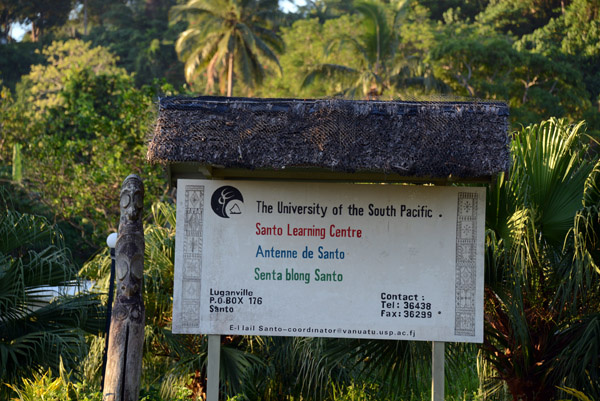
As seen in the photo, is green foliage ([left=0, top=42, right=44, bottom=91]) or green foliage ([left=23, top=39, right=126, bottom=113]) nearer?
green foliage ([left=23, top=39, right=126, bottom=113])

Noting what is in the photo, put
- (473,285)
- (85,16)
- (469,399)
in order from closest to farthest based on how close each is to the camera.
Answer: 1. (473,285)
2. (469,399)
3. (85,16)

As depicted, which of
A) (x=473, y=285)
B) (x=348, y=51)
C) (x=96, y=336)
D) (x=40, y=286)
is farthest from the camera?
(x=348, y=51)

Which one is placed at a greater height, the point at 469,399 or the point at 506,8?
the point at 506,8

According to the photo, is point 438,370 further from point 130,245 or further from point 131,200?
point 131,200

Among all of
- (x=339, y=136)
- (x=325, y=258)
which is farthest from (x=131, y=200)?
(x=339, y=136)

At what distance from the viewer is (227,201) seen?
245 inches

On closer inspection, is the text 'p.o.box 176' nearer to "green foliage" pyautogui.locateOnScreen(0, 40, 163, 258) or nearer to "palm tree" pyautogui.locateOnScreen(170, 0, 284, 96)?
"green foliage" pyautogui.locateOnScreen(0, 40, 163, 258)

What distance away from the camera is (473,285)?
20.2 feet

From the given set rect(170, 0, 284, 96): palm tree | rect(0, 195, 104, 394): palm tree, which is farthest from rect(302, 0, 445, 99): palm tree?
rect(0, 195, 104, 394): palm tree

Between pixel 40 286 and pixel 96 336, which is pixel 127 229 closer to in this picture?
pixel 40 286

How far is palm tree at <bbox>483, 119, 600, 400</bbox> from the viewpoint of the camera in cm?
654

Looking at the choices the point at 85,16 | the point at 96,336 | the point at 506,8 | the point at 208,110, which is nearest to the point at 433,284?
the point at 208,110

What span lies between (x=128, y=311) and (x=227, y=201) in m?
1.24

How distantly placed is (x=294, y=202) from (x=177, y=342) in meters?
3.06
